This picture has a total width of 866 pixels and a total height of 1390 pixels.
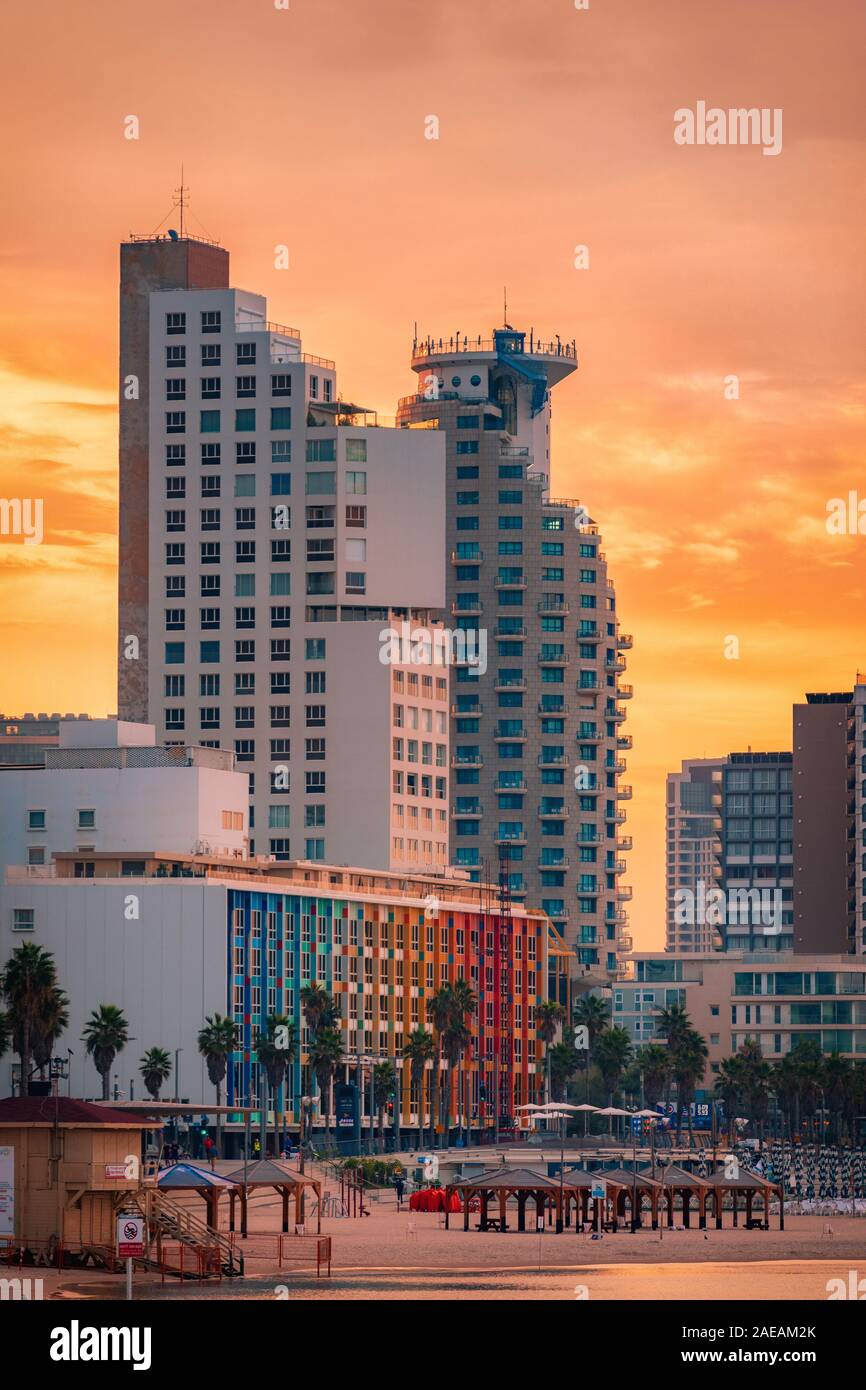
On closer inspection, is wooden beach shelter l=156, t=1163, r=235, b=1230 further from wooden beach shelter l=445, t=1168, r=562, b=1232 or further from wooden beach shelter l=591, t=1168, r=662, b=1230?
wooden beach shelter l=591, t=1168, r=662, b=1230

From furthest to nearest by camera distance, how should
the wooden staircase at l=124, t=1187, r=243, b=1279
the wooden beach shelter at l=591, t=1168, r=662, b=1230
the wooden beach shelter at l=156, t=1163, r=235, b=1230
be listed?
the wooden beach shelter at l=591, t=1168, r=662, b=1230 < the wooden beach shelter at l=156, t=1163, r=235, b=1230 < the wooden staircase at l=124, t=1187, r=243, b=1279

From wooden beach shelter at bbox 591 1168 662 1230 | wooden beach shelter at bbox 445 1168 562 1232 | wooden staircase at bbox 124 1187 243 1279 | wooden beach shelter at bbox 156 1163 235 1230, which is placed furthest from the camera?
wooden beach shelter at bbox 591 1168 662 1230

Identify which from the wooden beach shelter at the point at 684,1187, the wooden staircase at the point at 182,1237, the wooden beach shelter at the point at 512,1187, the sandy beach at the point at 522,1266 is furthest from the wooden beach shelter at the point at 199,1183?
the wooden beach shelter at the point at 684,1187

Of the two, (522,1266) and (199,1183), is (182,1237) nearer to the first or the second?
(199,1183)

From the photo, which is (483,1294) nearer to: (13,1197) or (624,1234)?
(13,1197)

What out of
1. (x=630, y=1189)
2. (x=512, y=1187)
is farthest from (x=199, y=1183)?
(x=630, y=1189)

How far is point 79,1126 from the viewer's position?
108375 millimetres

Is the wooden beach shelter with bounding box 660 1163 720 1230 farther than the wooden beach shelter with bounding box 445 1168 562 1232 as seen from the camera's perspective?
Yes

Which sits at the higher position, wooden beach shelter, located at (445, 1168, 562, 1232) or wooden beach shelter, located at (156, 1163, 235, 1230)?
wooden beach shelter, located at (156, 1163, 235, 1230)

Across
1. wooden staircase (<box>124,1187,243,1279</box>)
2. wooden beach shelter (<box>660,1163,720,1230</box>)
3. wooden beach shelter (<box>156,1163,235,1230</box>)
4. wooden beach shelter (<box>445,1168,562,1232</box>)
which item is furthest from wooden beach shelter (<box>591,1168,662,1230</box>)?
wooden staircase (<box>124,1187,243,1279</box>)
